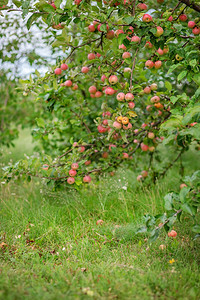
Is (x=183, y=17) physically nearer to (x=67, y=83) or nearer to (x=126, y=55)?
(x=126, y=55)

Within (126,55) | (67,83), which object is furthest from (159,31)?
(67,83)

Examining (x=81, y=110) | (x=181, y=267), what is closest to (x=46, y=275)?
(x=181, y=267)

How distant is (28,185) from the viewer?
3.67m

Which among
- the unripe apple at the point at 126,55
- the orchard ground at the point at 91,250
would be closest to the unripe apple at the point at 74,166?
the orchard ground at the point at 91,250

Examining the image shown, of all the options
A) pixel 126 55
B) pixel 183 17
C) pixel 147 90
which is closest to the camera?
pixel 126 55

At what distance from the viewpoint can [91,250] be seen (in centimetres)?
206

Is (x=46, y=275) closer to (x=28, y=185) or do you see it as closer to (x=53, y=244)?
(x=53, y=244)

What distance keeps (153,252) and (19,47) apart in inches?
129

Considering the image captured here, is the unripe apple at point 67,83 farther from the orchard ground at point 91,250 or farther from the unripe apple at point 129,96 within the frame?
the orchard ground at point 91,250

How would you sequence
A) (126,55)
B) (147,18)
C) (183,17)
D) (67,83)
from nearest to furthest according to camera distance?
1. (147,18)
2. (126,55)
3. (183,17)
4. (67,83)

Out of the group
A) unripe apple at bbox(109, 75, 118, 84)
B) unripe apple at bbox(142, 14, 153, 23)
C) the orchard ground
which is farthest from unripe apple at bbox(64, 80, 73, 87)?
the orchard ground

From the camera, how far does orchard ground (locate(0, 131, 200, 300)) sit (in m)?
1.55

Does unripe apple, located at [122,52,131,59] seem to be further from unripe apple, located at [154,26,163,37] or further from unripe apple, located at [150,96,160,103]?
unripe apple, located at [150,96,160,103]

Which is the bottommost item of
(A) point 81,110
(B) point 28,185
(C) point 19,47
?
(B) point 28,185
